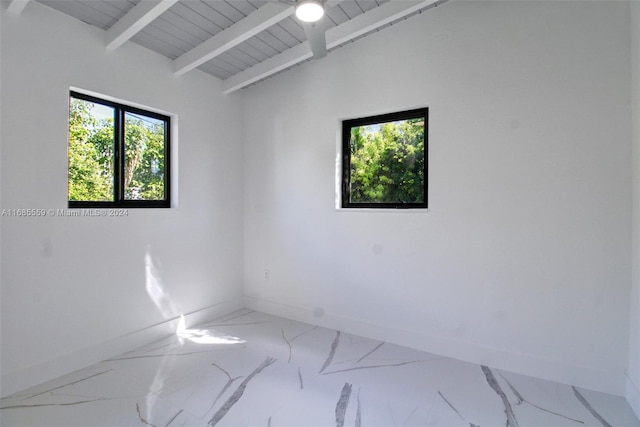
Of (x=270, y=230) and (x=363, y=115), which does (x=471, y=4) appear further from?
(x=270, y=230)

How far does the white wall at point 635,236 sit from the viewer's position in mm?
1887

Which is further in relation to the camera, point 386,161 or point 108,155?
point 386,161

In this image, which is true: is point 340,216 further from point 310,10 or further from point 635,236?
point 635,236

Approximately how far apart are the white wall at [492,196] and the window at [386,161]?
13 cm

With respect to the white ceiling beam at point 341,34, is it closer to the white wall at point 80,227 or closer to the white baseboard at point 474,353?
the white wall at point 80,227

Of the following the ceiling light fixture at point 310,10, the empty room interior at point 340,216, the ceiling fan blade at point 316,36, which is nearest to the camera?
the ceiling light fixture at point 310,10

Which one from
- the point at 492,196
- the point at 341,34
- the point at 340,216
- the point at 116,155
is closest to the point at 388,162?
the point at 340,216

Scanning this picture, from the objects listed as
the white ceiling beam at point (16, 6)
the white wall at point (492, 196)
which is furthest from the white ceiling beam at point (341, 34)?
the white ceiling beam at point (16, 6)

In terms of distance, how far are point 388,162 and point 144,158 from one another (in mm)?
2208

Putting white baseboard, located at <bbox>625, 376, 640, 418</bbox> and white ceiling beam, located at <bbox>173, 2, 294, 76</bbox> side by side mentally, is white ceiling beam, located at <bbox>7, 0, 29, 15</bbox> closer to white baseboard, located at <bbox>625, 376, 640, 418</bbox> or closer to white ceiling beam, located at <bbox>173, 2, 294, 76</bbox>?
white ceiling beam, located at <bbox>173, 2, 294, 76</bbox>

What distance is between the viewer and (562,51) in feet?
7.17

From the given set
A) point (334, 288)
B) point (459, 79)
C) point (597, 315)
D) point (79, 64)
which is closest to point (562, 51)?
point (459, 79)

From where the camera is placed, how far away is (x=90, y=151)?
2.52 metres

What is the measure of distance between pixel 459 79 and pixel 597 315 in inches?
75.2
